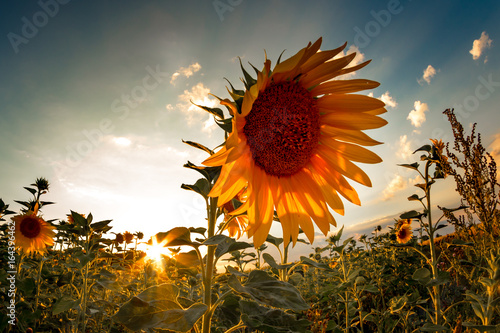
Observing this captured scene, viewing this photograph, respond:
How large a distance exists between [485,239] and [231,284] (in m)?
3.39

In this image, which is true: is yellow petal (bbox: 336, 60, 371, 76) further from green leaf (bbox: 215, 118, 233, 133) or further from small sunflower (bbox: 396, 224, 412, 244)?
small sunflower (bbox: 396, 224, 412, 244)

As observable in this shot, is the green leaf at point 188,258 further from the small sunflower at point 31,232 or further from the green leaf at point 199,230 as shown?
the small sunflower at point 31,232

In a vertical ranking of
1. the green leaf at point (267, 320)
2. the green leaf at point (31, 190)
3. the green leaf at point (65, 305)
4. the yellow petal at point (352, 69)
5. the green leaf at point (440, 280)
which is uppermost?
the green leaf at point (31, 190)

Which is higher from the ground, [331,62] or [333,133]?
[331,62]

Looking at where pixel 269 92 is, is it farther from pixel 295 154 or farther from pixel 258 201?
pixel 258 201

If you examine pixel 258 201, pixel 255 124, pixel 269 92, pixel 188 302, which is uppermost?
pixel 269 92

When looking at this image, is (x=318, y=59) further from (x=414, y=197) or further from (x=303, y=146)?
(x=414, y=197)

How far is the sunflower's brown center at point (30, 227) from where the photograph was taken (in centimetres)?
378

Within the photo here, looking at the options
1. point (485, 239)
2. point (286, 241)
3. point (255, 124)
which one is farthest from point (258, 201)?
point (485, 239)

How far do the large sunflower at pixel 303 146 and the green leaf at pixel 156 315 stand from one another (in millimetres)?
399

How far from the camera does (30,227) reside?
383cm

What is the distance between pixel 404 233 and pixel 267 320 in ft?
20.7

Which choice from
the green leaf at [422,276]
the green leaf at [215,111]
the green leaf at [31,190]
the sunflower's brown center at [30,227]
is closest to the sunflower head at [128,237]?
the sunflower's brown center at [30,227]

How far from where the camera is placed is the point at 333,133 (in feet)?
5.15
